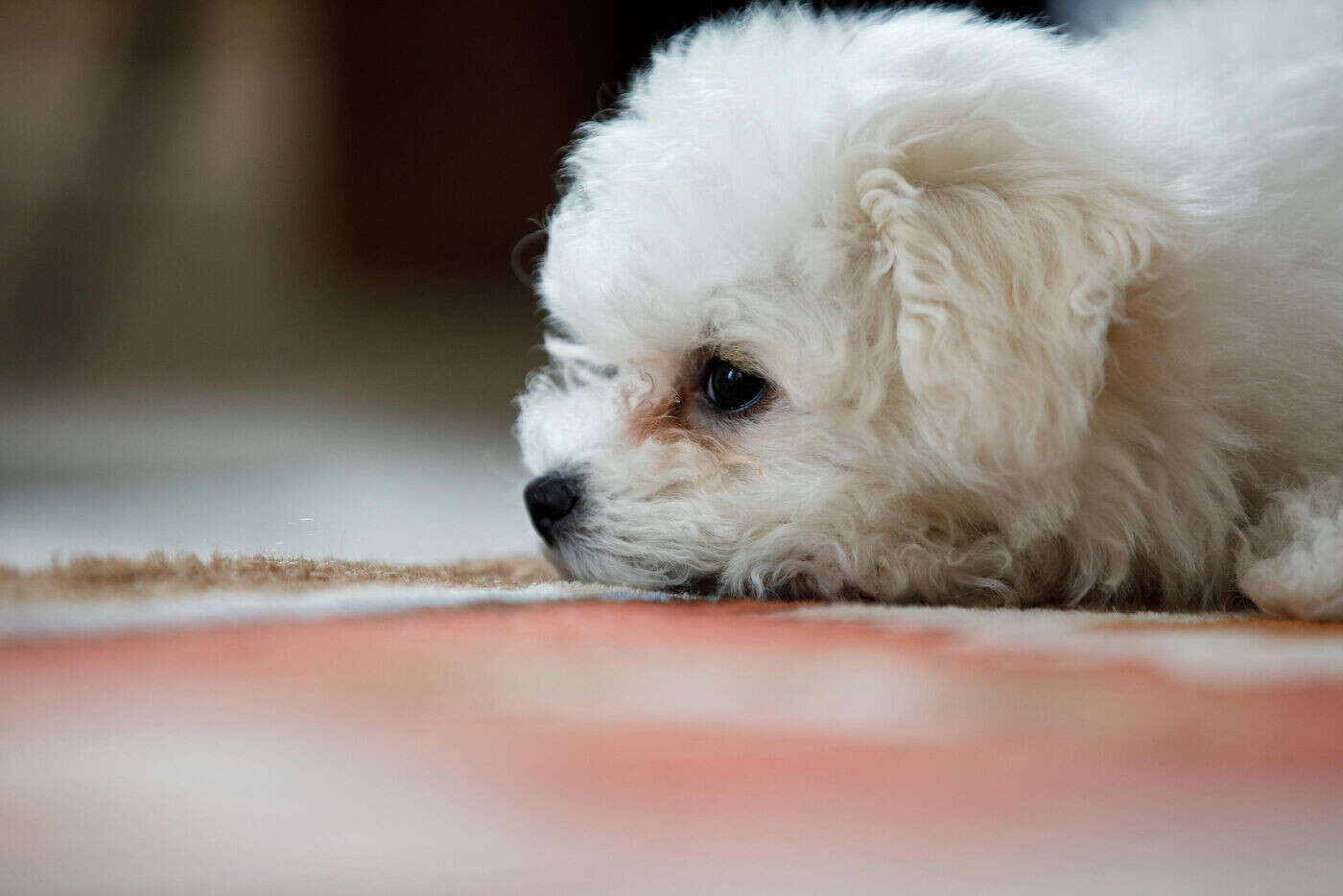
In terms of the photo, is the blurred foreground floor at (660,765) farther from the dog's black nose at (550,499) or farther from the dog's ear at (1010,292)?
the dog's black nose at (550,499)

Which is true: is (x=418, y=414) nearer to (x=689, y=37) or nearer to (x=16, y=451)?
(x=16, y=451)

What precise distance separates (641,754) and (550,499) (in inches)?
25.0

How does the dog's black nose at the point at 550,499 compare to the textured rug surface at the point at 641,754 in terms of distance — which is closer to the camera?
the textured rug surface at the point at 641,754

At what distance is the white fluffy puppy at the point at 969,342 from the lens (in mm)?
966

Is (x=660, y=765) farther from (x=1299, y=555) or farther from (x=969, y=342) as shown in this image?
(x=1299, y=555)

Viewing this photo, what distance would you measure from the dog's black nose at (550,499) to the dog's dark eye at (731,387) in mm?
163

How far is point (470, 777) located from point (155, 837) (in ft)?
0.41

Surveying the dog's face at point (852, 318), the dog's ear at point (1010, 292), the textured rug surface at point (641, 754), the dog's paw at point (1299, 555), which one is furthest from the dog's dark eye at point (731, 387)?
the dog's paw at point (1299, 555)

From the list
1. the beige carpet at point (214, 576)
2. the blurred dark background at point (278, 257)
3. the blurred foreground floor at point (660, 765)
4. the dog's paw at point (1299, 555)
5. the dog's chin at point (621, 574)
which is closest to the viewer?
the blurred foreground floor at point (660, 765)

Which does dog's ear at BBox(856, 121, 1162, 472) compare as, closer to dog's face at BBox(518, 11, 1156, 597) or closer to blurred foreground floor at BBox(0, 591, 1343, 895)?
dog's face at BBox(518, 11, 1156, 597)

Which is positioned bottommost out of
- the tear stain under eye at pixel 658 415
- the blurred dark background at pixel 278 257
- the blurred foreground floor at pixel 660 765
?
the blurred foreground floor at pixel 660 765

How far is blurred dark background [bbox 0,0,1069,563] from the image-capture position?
5.54ft

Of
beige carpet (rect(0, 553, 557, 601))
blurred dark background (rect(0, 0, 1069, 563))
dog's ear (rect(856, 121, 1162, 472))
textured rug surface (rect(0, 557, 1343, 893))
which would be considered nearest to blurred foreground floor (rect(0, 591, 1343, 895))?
textured rug surface (rect(0, 557, 1343, 893))

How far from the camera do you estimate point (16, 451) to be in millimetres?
1806
